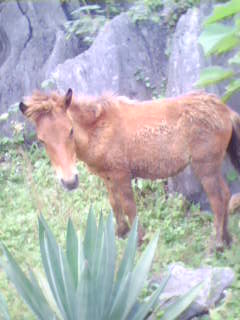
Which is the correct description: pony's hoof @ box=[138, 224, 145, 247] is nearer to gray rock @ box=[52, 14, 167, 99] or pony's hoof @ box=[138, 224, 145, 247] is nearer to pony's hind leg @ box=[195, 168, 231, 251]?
pony's hind leg @ box=[195, 168, 231, 251]

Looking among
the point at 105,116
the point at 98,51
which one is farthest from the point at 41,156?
the point at 105,116

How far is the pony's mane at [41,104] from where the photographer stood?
635cm

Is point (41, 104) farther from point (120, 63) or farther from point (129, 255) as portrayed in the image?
point (120, 63)

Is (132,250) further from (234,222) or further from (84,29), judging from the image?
(84,29)

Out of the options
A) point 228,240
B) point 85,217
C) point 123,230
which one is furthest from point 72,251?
point 85,217

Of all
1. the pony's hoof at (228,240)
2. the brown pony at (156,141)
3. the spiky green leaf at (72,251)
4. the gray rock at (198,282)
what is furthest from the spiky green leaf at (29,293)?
the pony's hoof at (228,240)

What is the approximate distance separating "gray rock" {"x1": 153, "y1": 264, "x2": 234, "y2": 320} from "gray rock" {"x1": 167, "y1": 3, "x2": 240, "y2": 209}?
2.15 metres

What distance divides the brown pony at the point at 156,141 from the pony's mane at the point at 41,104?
0.30 metres

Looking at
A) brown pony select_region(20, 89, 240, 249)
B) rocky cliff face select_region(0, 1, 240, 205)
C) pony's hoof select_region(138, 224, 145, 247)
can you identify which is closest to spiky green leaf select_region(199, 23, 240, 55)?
brown pony select_region(20, 89, 240, 249)

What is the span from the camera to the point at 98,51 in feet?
31.8

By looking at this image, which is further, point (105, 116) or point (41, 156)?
point (41, 156)

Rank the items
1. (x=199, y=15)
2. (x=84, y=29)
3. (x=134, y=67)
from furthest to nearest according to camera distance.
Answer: (x=84, y=29)
(x=134, y=67)
(x=199, y=15)

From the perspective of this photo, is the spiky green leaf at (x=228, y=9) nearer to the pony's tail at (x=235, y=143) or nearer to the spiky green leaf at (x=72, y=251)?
the spiky green leaf at (x=72, y=251)

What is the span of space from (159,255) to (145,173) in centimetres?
97
